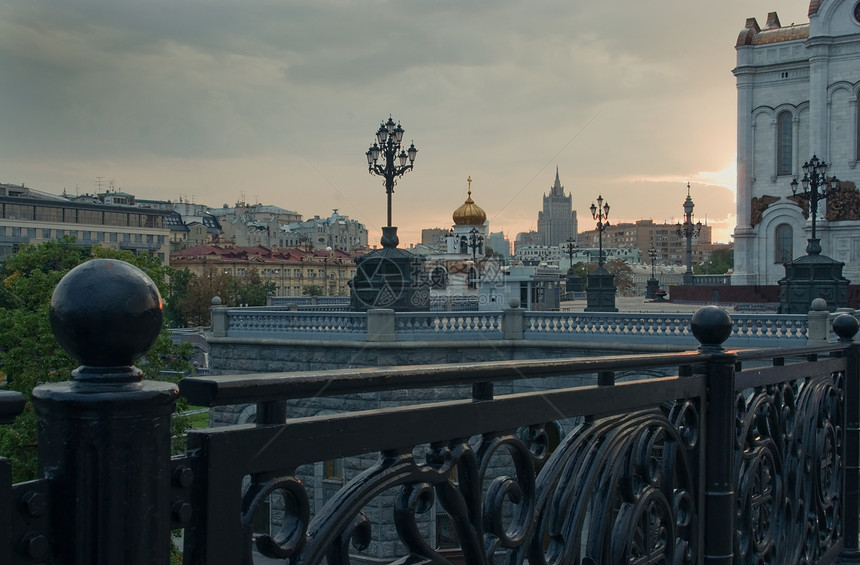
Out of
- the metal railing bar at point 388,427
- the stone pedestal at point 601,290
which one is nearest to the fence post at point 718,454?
the metal railing bar at point 388,427

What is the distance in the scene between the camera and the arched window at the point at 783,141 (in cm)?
4169

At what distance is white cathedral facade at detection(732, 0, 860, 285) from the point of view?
128 feet

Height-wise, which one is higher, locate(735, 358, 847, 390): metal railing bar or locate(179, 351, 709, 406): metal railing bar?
locate(179, 351, 709, 406): metal railing bar

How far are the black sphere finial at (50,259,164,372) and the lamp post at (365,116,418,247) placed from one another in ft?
64.4

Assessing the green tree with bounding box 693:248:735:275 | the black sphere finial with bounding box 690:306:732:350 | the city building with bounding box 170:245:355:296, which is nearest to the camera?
the black sphere finial with bounding box 690:306:732:350

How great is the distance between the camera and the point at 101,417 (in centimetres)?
129

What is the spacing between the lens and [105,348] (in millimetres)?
1281

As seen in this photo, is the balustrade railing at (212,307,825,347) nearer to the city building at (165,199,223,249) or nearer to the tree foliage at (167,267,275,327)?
the tree foliage at (167,267,275,327)

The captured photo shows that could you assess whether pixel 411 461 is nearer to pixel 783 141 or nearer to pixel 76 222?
pixel 783 141

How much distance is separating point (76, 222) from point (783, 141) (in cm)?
6313

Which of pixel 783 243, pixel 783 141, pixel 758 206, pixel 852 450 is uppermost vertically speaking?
pixel 783 141

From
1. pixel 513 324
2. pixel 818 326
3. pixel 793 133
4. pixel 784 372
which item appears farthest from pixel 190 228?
pixel 784 372

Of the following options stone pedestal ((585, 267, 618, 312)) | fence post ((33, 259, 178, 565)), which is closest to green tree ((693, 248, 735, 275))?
stone pedestal ((585, 267, 618, 312))

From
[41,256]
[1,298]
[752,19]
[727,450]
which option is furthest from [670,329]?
[752,19]
